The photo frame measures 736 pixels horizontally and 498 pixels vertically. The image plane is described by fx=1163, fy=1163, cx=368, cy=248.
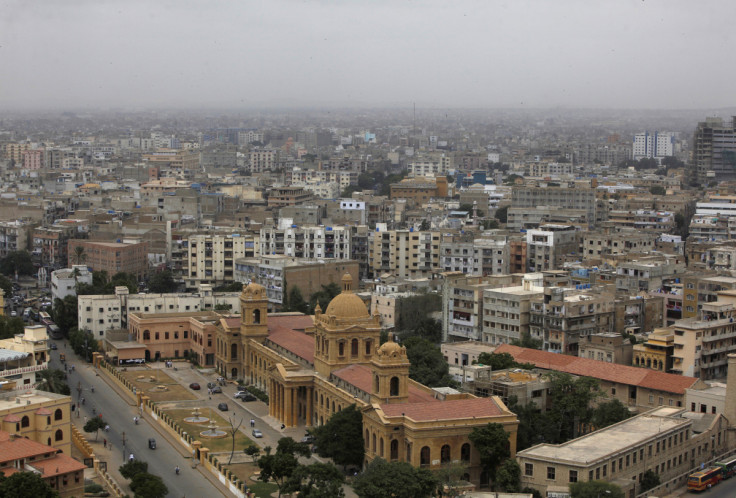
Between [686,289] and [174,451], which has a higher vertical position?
[686,289]

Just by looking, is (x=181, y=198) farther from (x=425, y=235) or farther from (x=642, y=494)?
(x=642, y=494)

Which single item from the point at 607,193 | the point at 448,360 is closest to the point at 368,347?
the point at 448,360

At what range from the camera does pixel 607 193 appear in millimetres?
110062

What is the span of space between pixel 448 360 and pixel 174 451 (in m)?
13.9

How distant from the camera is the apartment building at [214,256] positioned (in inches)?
2908

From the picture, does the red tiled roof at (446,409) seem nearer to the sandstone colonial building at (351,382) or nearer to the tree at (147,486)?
→ the sandstone colonial building at (351,382)

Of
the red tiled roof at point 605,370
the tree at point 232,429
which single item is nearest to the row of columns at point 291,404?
the tree at point 232,429

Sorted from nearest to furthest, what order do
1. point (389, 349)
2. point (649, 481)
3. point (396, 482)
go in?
1. point (396, 482)
2. point (649, 481)
3. point (389, 349)

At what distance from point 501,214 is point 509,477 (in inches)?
2719

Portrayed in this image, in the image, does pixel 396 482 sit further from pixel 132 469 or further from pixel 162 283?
pixel 162 283

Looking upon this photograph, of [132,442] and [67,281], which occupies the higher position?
[67,281]

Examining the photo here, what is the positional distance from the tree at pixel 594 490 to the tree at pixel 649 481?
2.96m

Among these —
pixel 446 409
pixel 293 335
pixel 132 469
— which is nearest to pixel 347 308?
pixel 293 335

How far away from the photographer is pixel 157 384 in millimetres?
52062
